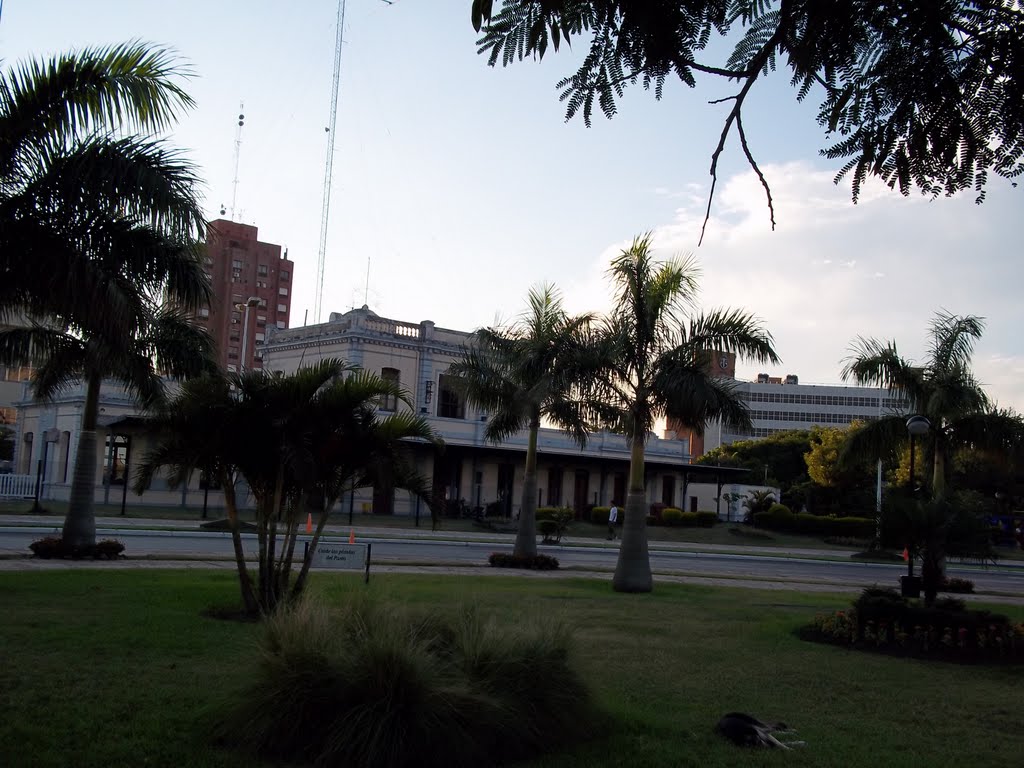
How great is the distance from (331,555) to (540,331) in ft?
28.5

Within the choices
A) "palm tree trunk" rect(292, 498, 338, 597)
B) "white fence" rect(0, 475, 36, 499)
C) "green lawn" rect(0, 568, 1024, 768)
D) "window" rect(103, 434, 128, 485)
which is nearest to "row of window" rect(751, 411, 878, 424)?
"window" rect(103, 434, 128, 485)

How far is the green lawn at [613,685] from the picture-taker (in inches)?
272

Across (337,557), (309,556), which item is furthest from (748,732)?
(337,557)

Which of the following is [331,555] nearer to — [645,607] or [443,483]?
[645,607]

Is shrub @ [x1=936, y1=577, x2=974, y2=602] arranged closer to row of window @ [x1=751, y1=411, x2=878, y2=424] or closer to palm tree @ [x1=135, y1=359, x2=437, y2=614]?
Result: palm tree @ [x1=135, y1=359, x2=437, y2=614]

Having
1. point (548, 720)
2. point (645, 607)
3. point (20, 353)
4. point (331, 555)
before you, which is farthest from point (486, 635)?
point (20, 353)

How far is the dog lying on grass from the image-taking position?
7289 millimetres

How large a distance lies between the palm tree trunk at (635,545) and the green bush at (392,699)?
12147 mm

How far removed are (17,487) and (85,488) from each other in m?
23.7

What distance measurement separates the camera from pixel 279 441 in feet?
40.9

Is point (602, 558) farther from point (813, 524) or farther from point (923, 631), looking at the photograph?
point (813, 524)

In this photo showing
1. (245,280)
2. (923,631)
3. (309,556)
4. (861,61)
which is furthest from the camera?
(245,280)

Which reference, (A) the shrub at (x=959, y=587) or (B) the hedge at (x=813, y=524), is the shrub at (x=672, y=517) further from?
(A) the shrub at (x=959, y=587)

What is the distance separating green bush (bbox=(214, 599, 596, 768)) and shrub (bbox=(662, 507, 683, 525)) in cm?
4173
